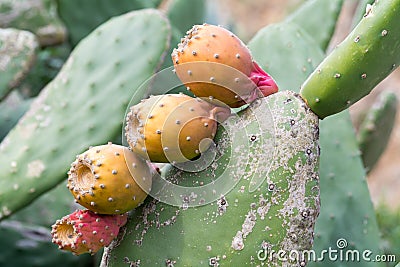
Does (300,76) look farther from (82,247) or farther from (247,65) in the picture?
(82,247)

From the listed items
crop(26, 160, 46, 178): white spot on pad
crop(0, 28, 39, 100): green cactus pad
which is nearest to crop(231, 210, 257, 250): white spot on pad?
crop(26, 160, 46, 178): white spot on pad

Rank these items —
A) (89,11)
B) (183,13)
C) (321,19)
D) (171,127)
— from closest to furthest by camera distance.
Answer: (171,127) < (321,19) < (89,11) < (183,13)

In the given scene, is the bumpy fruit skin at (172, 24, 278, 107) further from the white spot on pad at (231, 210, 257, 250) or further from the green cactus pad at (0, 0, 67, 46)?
the green cactus pad at (0, 0, 67, 46)

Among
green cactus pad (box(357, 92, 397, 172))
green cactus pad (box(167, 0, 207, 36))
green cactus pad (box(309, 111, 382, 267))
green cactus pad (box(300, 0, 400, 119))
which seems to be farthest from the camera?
green cactus pad (box(167, 0, 207, 36))

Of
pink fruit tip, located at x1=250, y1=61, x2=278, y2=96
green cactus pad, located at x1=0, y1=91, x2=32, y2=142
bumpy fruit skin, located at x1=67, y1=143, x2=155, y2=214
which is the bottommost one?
green cactus pad, located at x1=0, y1=91, x2=32, y2=142

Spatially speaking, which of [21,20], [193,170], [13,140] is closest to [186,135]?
[193,170]

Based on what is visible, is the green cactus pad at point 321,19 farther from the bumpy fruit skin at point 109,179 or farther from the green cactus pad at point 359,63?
the bumpy fruit skin at point 109,179

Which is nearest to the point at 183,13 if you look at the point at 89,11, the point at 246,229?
the point at 89,11

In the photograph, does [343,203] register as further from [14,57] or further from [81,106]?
[14,57]

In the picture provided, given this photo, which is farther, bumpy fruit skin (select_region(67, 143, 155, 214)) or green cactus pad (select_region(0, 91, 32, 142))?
green cactus pad (select_region(0, 91, 32, 142))
